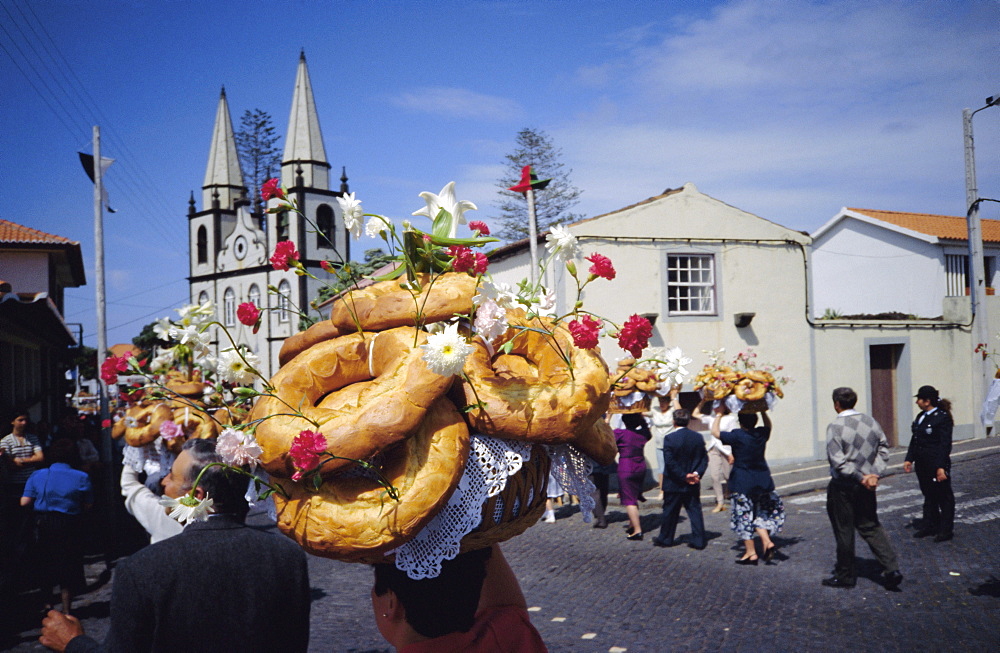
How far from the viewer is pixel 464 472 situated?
92.6 inches

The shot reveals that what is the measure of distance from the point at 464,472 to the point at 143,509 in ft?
8.99

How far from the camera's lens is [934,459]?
29.6ft

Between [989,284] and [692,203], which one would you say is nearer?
[692,203]

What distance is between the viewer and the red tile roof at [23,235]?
64.5 feet

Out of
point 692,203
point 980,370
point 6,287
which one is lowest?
point 980,370

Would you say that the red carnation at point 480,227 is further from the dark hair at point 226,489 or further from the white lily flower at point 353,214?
the dark hair at point 226,489

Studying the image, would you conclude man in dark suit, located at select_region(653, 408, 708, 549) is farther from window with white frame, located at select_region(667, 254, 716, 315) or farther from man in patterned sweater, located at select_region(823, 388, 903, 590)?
window with white frame, located at select_region(667, 254, 716, 315)

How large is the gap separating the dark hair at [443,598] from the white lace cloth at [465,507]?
283 millimetres

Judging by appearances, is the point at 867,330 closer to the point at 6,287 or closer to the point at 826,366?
the point at 826,366

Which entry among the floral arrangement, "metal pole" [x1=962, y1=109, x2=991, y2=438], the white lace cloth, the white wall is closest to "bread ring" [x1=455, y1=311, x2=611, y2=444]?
the white lace cloth

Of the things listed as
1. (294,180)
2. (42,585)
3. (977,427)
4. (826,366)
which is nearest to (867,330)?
(826,366)

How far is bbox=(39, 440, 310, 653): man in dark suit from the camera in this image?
246 cm

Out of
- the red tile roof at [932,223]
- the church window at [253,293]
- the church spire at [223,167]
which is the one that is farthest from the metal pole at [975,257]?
the church spire at [223,167]

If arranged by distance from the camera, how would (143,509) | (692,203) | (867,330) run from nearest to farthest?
(143,509)
(692,203)
(867,330)
